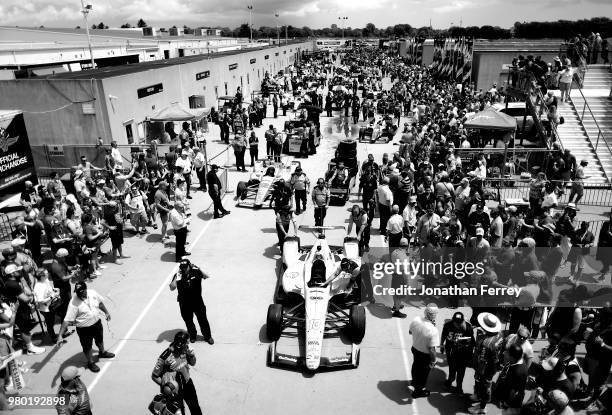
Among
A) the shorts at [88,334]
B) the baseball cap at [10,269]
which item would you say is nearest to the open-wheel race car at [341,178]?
the shorts at [88,334]

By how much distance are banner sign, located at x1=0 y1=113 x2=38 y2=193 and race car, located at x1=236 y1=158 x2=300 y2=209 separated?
7215 mm

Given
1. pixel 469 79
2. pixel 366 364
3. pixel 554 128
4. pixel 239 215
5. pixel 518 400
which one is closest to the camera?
pixel 518 400

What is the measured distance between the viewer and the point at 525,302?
254 inches

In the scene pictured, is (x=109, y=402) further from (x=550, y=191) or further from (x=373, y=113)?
(x=373, y=113)

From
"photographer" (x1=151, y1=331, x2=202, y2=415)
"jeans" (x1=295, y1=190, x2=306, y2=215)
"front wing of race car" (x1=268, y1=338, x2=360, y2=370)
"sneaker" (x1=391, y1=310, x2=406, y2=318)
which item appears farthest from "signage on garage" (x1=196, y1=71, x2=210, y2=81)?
"photographer" (x1=151, y1=331, x2=202, y2=415)

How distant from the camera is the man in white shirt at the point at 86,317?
6.32 m

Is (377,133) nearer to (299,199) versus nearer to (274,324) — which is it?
(299,199)

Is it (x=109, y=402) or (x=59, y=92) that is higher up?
(x=59, y=92)

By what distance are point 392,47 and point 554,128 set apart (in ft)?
305

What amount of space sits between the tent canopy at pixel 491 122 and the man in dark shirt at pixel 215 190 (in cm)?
922

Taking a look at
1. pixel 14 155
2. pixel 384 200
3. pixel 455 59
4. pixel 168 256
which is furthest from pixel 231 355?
pixel 455 59

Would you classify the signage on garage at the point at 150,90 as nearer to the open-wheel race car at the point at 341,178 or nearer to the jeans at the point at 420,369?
the open-wheel race car at the point at 341,178

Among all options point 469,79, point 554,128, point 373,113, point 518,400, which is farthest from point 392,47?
point 518,400

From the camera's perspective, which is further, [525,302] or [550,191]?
[550,191]
